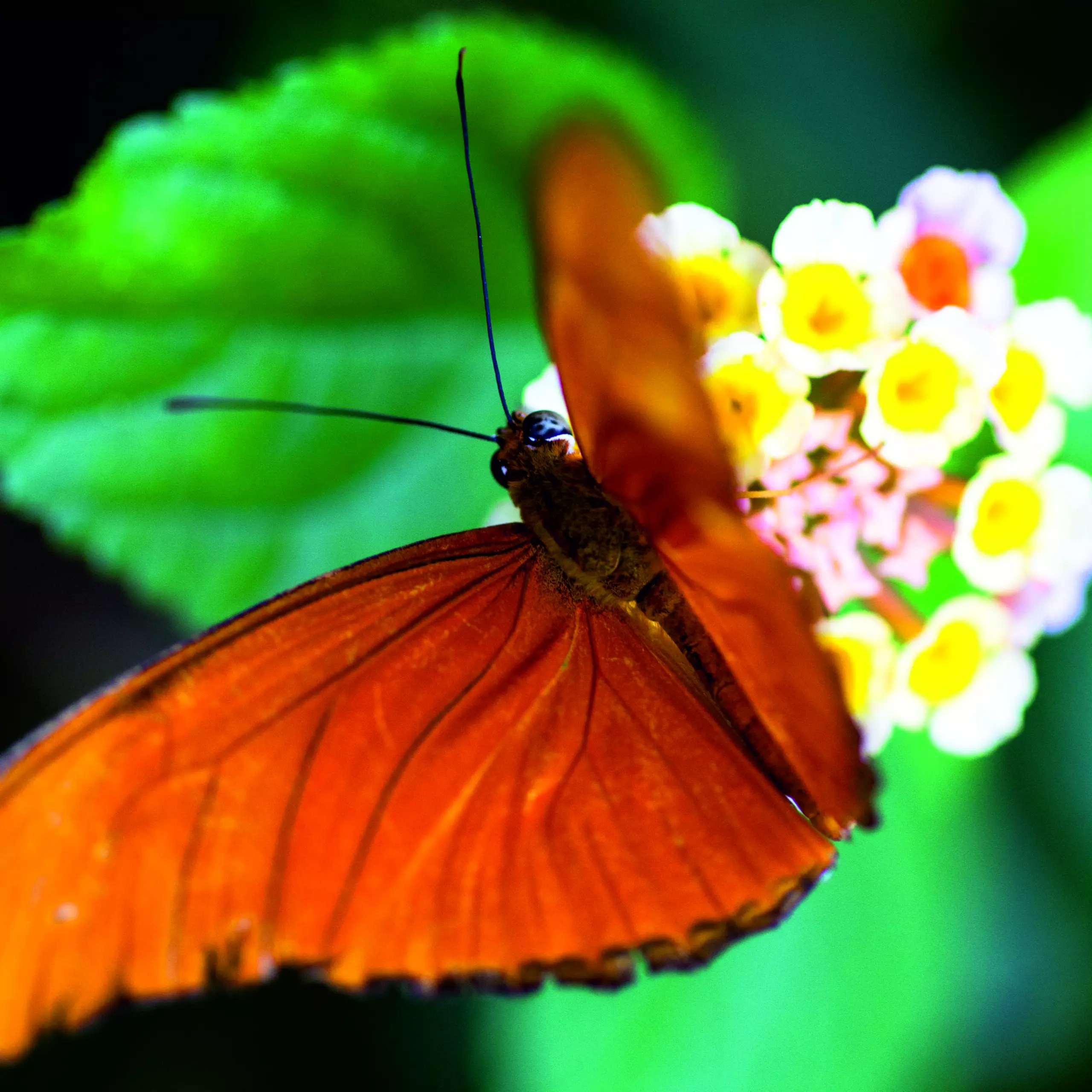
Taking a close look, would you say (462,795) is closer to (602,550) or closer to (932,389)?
(602,550)

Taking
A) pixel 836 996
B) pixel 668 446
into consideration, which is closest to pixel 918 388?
pixel 668 446

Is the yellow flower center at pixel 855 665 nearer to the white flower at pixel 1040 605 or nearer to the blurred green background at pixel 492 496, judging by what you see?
the white flower at pixel 1040 605

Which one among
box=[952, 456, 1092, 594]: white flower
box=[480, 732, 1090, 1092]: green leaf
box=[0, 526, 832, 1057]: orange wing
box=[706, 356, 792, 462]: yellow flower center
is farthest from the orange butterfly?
box=[480, 732, 1090, 1092]: green leaf

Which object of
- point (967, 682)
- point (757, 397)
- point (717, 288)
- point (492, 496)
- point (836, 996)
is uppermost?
point (492, 496)

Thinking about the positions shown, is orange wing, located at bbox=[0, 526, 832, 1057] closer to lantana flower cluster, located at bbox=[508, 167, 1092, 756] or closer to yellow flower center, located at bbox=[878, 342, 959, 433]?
lantana flower cluster, located at bbox=[508, 167, 1092, 756]

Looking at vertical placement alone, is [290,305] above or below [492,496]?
above

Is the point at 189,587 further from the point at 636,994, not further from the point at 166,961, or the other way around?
the point at 636,994

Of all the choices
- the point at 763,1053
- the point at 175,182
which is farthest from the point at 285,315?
the point at 763,1053
